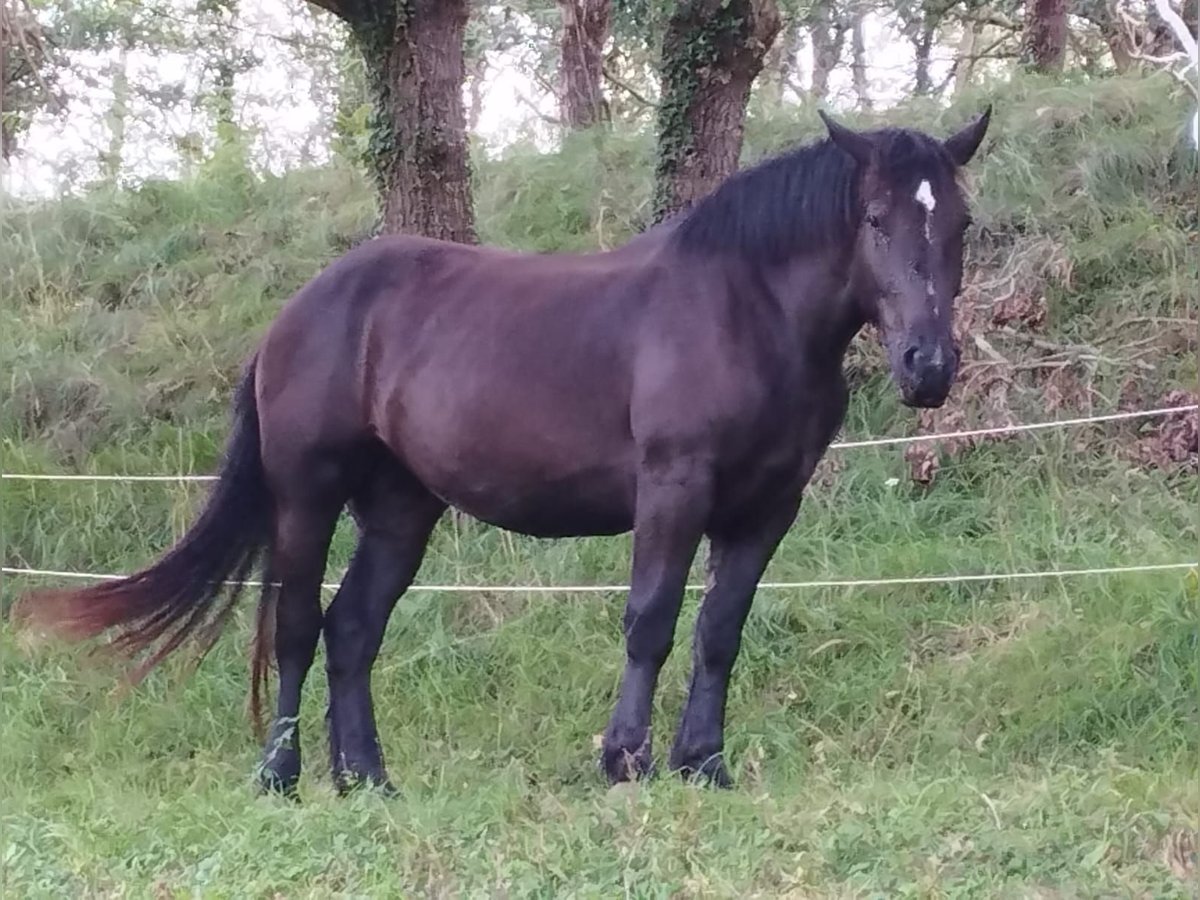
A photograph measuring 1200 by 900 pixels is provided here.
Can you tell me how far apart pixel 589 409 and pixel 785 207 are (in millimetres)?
887

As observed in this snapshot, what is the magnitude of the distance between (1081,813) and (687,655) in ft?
7.19

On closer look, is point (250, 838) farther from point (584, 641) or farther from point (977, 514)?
point (977, 514)

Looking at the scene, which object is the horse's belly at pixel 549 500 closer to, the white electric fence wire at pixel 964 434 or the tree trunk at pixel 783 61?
the white electric fence wire at pixel 964 434

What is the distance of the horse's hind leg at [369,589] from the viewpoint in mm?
4887

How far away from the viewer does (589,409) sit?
438 cm

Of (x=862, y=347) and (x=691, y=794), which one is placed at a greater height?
(x=862, y=347)

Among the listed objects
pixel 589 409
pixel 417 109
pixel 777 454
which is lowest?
pixel 777 454

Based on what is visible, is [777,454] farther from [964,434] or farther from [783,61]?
[783,61]

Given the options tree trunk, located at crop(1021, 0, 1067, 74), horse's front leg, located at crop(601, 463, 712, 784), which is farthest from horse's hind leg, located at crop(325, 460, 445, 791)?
tree trunk, located at crop(1021, 0, 1067, 74)

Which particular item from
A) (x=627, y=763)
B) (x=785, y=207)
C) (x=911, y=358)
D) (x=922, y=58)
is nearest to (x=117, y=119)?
(x=922, y=58)

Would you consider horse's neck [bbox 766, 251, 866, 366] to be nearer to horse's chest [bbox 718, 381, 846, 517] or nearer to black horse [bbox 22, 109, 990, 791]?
black horse [bbox 22, 109, 990, 791]

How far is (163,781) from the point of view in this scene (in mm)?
4941

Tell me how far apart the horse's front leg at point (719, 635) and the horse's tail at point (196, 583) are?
5.32 ft

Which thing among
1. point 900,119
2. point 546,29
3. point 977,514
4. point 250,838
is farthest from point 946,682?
point 546,29
